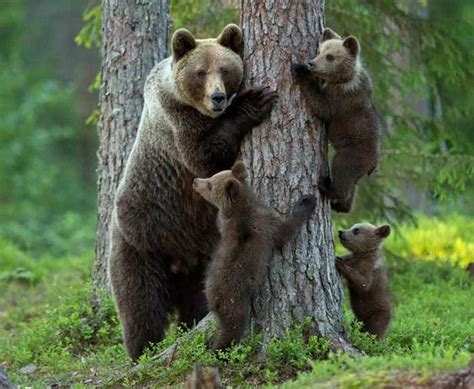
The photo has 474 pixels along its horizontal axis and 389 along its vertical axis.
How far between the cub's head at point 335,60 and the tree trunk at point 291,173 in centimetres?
15

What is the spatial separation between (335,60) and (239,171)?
105 centimetres

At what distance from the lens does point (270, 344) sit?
285 inches

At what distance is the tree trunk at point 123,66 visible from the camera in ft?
34.9

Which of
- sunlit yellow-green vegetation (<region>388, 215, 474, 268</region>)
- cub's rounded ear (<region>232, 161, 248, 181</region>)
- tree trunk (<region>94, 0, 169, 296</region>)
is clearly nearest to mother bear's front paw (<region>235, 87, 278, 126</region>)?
cub's rounded ear (<region>232, 161, 248, 181</region>)

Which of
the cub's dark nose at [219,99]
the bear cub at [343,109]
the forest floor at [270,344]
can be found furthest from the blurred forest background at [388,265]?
the cub's dark nose at [219,99]

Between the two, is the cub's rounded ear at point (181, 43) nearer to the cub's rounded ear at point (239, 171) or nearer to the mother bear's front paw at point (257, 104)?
the mother bear's front paw at point (257, 104)

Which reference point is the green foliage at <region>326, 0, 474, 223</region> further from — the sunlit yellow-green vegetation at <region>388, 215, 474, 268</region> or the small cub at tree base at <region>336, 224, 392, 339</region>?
the small cub at tree base at <region>336, 224, 392, 339</region>

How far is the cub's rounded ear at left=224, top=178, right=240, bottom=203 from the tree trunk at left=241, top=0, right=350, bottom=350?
26 centimetres

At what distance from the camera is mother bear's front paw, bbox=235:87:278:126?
742cm

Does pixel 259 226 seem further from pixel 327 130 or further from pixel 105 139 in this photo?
pixel 105 139

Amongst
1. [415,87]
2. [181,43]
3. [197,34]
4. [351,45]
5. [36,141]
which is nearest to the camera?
[351,45]

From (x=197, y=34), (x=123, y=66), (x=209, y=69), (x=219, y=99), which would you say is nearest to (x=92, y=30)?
(x=197, y=34)

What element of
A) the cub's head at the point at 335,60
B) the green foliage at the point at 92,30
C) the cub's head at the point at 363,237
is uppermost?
the green foliage at the point at 92,30

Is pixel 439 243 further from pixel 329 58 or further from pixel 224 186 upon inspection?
pixel 224 186
